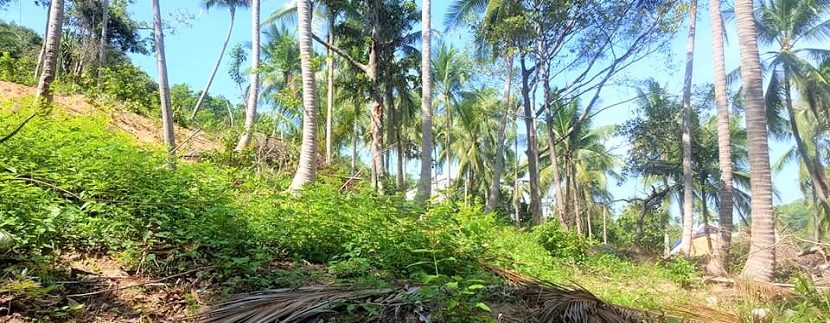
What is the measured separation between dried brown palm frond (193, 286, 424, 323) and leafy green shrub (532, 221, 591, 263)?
27.4 ft

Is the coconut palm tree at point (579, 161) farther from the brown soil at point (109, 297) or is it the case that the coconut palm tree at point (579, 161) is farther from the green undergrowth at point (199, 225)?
the brown soil at point (109, 297)

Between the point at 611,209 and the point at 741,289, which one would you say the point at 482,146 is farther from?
the point at 741,289

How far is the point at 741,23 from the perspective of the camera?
27.8 ft

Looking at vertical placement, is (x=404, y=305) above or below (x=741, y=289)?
above

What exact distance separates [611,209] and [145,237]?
115 feet

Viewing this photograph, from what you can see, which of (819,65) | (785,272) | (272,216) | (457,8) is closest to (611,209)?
(819,65)

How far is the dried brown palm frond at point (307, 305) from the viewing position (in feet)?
10.2

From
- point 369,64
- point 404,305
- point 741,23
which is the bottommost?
point 404,305

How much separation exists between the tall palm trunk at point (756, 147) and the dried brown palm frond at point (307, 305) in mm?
6670

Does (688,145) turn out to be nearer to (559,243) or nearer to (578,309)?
(559,243)

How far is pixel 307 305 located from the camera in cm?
320

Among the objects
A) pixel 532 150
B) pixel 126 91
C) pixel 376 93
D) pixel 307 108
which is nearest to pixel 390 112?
pixel 376 93

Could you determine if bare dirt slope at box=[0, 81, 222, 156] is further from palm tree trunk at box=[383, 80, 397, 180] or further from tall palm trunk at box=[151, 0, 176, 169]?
palm tree trunk at box=[383, 80, 397, 180]

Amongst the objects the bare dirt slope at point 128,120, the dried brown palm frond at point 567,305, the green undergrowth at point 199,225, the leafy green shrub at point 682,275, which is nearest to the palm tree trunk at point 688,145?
the leafy green shrub at point 682,275
